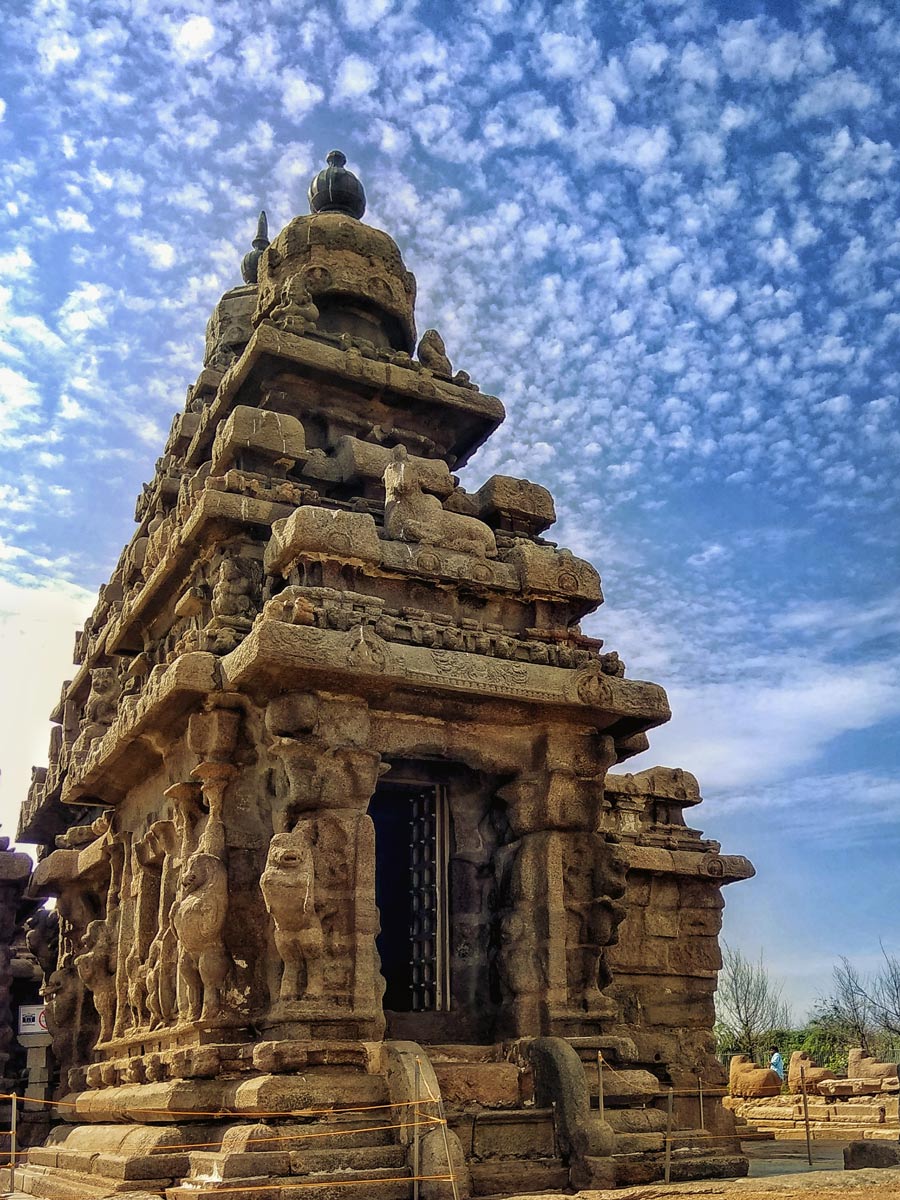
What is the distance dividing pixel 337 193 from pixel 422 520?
6.21m

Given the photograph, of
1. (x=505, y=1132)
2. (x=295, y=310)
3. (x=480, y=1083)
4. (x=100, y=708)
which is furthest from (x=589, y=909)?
(x=100, y=708)

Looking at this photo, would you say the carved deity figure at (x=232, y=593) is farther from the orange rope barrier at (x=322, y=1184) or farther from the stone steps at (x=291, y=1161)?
the orange rope barrier at (x=322, y=1184)

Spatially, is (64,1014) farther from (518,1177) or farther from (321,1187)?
(321,1187)

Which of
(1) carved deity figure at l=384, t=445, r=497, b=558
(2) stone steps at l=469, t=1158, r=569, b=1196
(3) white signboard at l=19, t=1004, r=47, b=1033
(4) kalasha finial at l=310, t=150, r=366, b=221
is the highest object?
(4) kalasha finial at l=310, t=150, r=366, b=221

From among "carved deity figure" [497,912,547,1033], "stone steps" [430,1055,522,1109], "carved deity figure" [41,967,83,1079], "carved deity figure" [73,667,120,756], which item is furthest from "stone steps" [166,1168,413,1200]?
"carved deity figure" [73,667,120,756]

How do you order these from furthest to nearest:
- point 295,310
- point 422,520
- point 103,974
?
point 295,310
point 103,974
point 422,520

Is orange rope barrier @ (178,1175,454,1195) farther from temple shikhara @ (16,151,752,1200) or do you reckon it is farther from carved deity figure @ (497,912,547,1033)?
carved deity figure @ (497,912,547,1033)

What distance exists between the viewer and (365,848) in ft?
28.2

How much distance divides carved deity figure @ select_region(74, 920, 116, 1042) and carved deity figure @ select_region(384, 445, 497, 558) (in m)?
5.29

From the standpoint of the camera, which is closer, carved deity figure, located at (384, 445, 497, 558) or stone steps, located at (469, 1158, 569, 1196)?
stone steps, located at (469, 1158, 569, 1196)

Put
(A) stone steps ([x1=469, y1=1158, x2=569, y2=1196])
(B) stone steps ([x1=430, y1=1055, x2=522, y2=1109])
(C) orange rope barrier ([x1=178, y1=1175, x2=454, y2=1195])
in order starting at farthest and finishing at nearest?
(B) stone steps ([x1=430, y1=1055, x2=522, y2=1109]), (A) stone steps ([x1=469, y1=1158, x2=569, y2=1196]), (C) orange rope barrier ([x1=178, y1=1175, x2=454, y2=1195])

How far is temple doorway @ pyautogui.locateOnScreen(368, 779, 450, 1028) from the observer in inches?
387

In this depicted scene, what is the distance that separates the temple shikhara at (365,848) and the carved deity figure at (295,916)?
0.02m

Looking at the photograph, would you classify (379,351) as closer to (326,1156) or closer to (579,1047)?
(579,1047)
